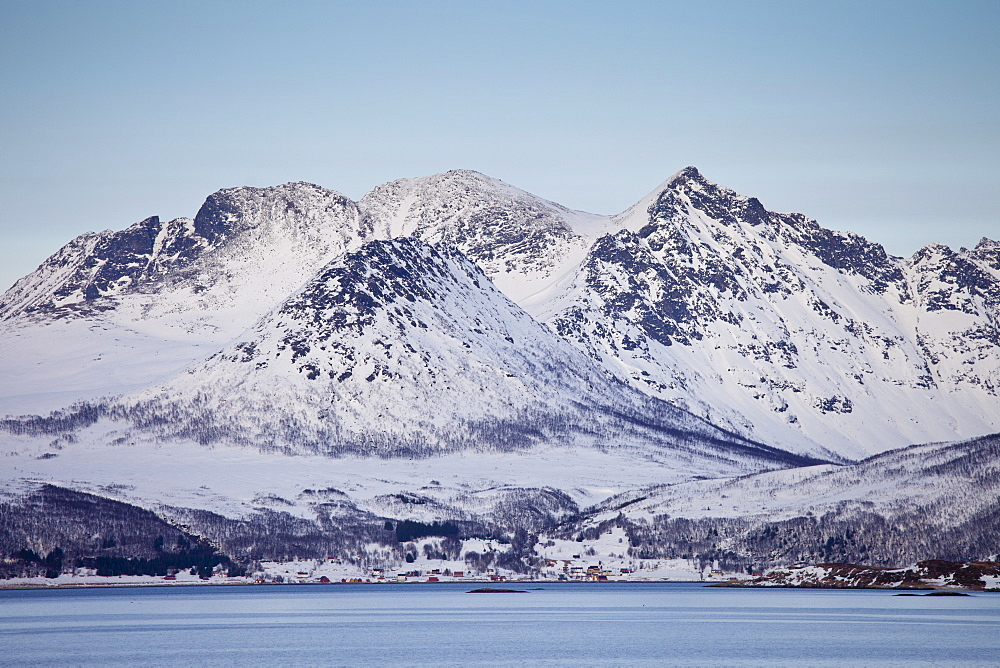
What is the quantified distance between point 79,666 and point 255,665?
22.1 metres

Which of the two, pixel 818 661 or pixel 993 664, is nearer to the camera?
pixel 993 664

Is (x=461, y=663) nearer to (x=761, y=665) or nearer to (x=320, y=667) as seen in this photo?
(x=320, y=667)

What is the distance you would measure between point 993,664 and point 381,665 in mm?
73222

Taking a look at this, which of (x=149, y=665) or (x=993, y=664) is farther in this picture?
(x=149, y=665)

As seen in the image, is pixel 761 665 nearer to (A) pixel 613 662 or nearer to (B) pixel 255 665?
(A) pixel 613 662

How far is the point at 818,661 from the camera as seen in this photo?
196250 millimetres

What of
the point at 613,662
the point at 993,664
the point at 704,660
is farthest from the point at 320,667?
the point at 993,664

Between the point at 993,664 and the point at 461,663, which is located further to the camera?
the point at 461,663

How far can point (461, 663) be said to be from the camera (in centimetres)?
19575

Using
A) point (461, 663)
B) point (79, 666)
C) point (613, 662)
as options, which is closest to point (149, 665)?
point (79, 666)

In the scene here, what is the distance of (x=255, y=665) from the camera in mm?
191250

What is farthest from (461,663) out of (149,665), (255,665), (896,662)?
(896,662)

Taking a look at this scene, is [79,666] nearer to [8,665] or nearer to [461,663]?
[8,665]

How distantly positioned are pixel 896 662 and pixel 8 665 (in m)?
109
